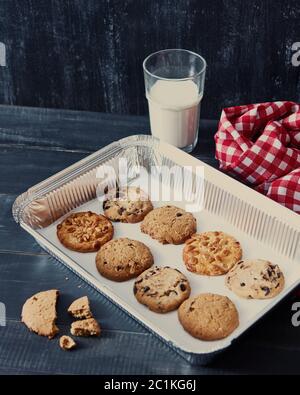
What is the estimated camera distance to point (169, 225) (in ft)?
4.99

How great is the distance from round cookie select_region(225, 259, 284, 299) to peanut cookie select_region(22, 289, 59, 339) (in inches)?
13.3

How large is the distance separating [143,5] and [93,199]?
49 cm

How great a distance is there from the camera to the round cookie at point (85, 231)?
4.89ft

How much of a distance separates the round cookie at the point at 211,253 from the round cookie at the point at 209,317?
9 centimetres

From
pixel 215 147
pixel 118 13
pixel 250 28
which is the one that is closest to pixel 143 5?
pixel 118 13

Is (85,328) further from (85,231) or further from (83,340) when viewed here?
(85,231)

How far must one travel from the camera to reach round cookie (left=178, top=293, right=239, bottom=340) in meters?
1.29

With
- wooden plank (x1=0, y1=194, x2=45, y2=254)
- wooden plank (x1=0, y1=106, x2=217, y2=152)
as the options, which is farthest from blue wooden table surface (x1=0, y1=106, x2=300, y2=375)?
wooden plank (x1=0, y1=106, x2=217, y2=152)

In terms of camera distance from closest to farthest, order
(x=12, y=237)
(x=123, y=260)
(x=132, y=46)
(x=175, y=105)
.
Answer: (x=123, y=260) < (x=12, y=237) < (x=175, y=105) < (x=132, y=46)

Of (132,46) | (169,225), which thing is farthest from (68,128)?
(169,225)

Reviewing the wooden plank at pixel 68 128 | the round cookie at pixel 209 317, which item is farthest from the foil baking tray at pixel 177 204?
the wooden plank at pixel 68 128

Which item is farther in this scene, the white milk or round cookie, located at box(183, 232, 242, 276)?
the white milk

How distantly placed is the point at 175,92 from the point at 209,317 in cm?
64

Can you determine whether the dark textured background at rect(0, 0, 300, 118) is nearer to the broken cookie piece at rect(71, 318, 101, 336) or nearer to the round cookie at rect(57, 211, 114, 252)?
the round cookie at rect(57, 211, 114, 252)
